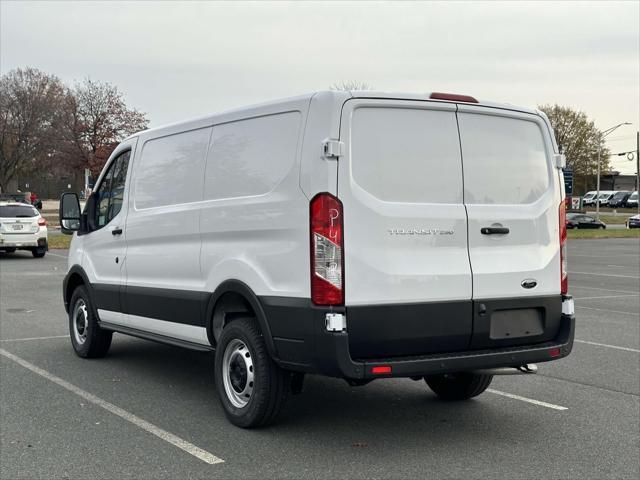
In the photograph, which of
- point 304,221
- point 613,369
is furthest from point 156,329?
point 613,369

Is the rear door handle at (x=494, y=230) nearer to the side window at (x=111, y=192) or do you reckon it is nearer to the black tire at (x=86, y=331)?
the side window at (x=111, y=192)

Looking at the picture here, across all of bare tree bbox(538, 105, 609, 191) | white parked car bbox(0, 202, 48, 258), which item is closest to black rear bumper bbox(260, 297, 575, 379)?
white parked car bbox(0, 202, 48, 258)

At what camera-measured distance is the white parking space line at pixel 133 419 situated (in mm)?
4859

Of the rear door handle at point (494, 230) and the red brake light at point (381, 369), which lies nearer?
the red brake light at point (381, 369)

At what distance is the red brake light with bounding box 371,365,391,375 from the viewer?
475 centimetres

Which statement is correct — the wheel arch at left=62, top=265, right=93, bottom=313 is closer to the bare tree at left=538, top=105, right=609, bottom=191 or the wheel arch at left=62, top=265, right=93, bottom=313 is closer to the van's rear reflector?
the van's rear reflector

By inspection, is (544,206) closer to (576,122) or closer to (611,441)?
(611,441)

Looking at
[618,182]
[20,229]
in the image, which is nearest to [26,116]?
[20,229]

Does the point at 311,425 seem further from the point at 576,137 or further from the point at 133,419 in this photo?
the point at 576,137

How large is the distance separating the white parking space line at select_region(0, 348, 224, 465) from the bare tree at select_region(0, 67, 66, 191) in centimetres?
5426

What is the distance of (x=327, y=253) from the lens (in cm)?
473

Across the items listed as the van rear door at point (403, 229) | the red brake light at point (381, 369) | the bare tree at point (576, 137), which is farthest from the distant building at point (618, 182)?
→ the red brake light at point (381, 369)

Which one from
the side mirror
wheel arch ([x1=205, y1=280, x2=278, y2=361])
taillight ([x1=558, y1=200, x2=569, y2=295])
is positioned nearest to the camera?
wheel arch ([x1=205, y1=280, x2=278, y2=361])

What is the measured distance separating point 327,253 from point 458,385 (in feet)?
7.12
